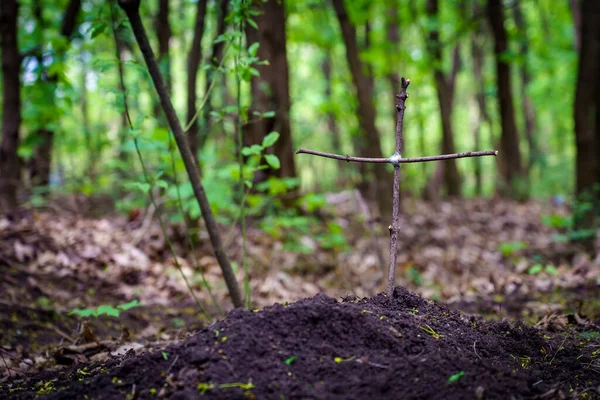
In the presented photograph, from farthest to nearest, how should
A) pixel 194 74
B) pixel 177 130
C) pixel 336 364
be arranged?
pixel 194 74, pixel 177 130, pixel 336 364

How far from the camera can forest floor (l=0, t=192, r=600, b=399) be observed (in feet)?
5.20

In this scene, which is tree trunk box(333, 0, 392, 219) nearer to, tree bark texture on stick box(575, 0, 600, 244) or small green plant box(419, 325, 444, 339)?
tree bark texture on stick box(575, 0, 600, 244)

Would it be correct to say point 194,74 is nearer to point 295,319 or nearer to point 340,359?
point 295,319

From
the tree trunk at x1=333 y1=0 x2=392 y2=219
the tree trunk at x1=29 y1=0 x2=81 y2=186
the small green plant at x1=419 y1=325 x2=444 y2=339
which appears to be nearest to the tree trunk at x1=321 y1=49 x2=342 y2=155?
the tree trunk at x1=333 y1=0 x2=392 y2=219

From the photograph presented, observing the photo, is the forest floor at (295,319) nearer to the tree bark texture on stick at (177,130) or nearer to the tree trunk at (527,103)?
the tree bark texture on stick at (177,130)

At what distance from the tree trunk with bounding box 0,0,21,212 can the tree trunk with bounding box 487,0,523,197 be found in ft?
32.1

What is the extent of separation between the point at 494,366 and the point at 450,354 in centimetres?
15

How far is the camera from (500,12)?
1134 centimetres

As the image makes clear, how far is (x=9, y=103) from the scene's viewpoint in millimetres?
5352

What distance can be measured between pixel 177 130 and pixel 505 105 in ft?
36.5

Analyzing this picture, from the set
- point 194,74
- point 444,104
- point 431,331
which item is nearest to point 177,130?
point 431,331

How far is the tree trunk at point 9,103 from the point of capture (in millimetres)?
5332

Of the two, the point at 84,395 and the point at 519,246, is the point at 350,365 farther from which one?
the point at 519,246

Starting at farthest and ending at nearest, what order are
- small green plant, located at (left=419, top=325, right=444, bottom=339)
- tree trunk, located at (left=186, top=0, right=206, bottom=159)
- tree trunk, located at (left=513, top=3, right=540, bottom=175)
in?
tree trunk, located at (left=513, top=3, right=540, bottom=175) → tree trunk, located at (left=186, top=0, right=206, bottom=159) → small green plant, located at (left=419, top=325, right=444, bottom=339)
